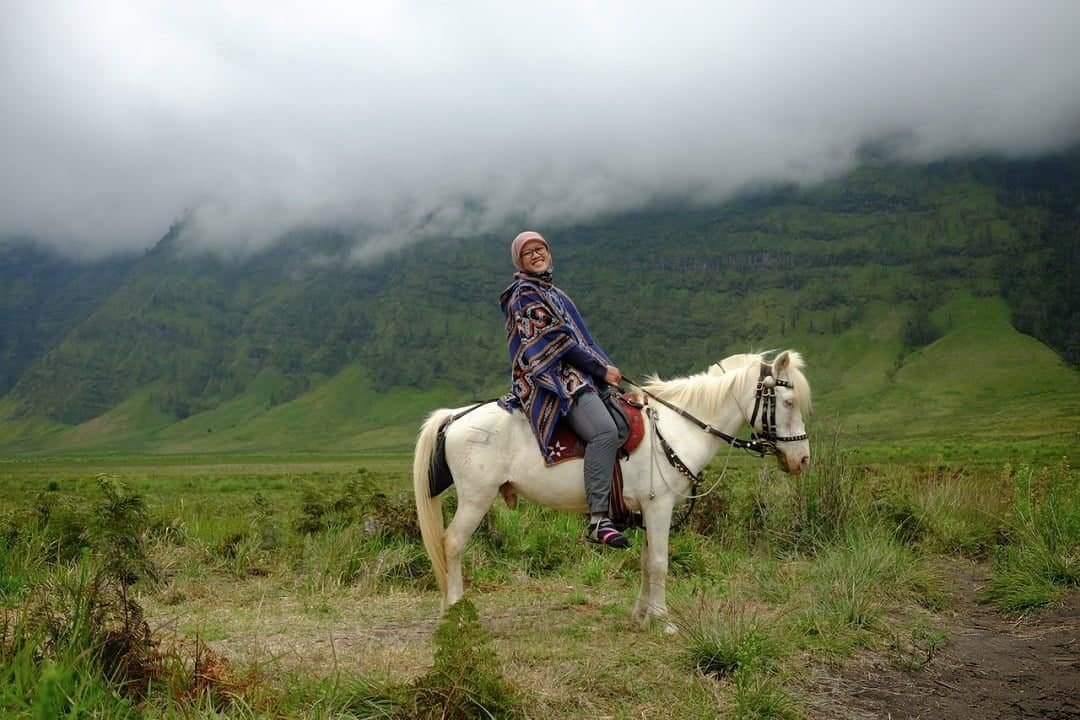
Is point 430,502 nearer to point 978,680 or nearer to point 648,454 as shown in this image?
point 648,454

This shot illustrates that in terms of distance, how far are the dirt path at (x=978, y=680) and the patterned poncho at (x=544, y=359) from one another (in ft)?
9.01

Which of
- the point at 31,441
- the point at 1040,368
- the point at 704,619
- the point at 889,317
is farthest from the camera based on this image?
the point at 31,441

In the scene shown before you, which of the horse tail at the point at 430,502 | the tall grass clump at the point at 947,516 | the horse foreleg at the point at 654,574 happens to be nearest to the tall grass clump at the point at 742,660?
the horse foreleg at the point at 654,574

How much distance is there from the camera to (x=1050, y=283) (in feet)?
518

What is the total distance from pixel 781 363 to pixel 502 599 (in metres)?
3.63

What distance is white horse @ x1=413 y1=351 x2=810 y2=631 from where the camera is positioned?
5.92 meters

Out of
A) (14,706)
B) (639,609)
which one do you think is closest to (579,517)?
(639,609)

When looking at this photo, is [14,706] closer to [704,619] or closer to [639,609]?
[704,619]

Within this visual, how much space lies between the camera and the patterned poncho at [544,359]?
579cm

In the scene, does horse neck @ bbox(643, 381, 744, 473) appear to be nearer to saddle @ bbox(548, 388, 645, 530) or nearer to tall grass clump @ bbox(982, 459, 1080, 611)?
saddle @ bbox(548, 388, 645, 530)

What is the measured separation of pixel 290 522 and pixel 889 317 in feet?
572

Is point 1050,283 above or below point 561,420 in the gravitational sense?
above

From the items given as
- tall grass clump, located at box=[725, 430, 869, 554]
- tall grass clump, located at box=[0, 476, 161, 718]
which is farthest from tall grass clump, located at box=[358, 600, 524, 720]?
tall grass clump, located at box=[725, 430, 869, 554]

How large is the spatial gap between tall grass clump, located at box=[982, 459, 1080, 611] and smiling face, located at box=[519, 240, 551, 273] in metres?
5.06
